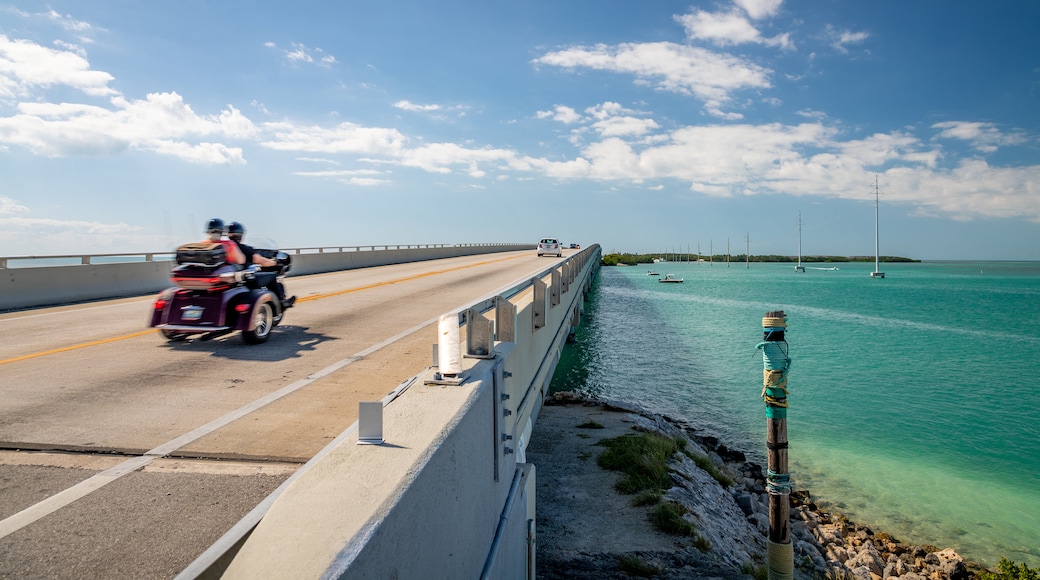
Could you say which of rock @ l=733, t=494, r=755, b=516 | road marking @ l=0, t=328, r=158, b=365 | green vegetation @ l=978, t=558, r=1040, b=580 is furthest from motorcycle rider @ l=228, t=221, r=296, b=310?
green vegetation @ l=978, t=558, r=1040, b=580

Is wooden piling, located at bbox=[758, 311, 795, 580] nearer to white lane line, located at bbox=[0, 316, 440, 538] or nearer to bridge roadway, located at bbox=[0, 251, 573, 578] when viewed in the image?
bridge roadway, located at bbox=[0, 251, 573, 578]

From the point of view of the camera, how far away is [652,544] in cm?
902

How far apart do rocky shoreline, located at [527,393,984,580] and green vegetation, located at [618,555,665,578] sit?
12 mm

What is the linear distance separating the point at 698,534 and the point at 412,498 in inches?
297

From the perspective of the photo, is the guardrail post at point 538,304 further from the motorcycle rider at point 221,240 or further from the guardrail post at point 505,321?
the motorcycle rider at point 221,240

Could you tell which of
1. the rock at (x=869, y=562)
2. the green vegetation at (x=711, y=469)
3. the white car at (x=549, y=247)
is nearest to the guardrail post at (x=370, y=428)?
the rock at (x=869, y=562)

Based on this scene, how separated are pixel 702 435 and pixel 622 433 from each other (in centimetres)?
365

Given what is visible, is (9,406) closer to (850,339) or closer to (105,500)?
(105,500)

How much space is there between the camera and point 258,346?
33.6 feet

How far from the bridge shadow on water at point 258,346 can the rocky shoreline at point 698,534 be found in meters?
4.43

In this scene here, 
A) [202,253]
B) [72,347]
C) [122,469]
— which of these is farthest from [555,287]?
[122,469]

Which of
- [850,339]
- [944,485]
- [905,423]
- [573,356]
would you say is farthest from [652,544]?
[850,339]

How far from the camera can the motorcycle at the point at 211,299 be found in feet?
31.1

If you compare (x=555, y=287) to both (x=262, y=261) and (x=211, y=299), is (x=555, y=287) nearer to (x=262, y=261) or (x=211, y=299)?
(x=262, y=261)
